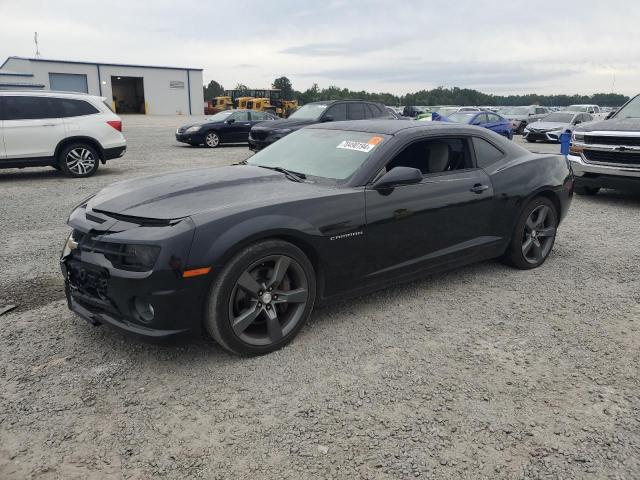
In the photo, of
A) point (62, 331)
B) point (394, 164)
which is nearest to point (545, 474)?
point (394, 164)

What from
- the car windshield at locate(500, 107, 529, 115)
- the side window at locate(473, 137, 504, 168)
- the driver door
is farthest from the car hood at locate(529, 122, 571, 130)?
the driver door

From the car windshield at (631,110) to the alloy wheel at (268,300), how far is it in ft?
26.3

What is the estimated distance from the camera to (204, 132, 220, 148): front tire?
17594 millimetres

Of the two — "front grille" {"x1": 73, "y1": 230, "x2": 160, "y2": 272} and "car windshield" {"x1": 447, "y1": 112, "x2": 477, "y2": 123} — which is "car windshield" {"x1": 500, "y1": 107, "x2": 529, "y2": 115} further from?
"front grille" {"x1": 73, "y1": 230, "x2": 160, "y2": 272}

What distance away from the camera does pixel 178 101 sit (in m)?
51.9

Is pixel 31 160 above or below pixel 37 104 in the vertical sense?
below

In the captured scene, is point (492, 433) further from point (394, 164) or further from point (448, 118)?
point (448, 118)

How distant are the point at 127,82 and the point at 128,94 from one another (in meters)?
1.20

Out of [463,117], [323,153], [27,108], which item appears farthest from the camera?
[463,117]

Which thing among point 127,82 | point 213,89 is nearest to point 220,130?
point 127,82

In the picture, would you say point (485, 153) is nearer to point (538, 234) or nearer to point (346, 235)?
point (538, 234)

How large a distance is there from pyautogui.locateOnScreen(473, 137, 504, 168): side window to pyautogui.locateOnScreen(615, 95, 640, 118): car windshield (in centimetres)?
556

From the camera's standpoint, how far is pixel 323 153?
4.23m

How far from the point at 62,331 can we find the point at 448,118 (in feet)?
63.8
